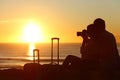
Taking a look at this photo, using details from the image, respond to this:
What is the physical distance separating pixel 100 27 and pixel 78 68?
3.97 ft

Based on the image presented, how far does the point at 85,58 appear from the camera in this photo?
12.2 metres

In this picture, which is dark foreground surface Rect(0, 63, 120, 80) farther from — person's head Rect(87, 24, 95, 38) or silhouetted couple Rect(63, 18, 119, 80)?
person's head Rect(87, 24, 95, 38)

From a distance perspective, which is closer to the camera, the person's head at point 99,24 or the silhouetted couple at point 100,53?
the silhouetted couple at point 100,53

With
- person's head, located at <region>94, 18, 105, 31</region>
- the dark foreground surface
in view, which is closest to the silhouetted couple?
person's head, located at <region>94, 18, 105, 31</region>

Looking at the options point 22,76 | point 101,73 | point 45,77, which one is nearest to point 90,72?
point 101,73

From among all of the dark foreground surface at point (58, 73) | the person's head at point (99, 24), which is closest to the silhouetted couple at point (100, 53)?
the person's head at point (99, 24)

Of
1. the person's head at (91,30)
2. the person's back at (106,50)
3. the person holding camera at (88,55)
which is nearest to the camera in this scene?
the person's back at (106,50)

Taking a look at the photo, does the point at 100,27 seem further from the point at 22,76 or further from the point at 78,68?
the point at 22,76

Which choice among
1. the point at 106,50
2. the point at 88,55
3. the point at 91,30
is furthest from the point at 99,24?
the point at 88,55

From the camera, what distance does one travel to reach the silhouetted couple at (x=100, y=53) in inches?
455

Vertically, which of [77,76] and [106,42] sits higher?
[106,42]

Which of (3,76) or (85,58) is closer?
(85,58)

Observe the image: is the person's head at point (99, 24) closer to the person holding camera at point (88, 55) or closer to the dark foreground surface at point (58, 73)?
the person holding camera at point (88, 55)

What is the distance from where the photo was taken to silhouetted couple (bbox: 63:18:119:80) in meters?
11.5
